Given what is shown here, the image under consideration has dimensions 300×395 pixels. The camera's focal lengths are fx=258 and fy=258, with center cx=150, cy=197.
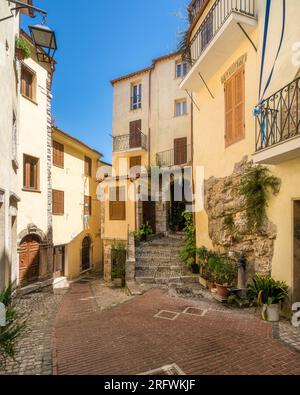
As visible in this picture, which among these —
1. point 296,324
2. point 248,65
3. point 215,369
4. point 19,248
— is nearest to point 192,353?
point 215,369

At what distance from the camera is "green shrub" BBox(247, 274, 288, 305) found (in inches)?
251

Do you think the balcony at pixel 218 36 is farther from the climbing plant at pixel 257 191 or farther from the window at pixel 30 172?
the window at pixel 30 172

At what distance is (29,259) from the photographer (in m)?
12.1

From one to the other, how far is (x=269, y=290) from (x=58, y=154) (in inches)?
568

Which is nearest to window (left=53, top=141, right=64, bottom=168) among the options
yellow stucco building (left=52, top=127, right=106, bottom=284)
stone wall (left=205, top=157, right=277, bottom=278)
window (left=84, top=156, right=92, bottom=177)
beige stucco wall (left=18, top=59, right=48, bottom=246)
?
yellow stucco building (left=52, top=127, right=106, bottom=284)

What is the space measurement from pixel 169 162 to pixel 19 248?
11.2 metres

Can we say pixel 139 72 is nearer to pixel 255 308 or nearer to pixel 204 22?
pixel 204 22

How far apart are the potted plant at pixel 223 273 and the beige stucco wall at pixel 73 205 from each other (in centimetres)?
1025

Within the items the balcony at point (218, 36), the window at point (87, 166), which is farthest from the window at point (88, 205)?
the balcony at point (218, 36)

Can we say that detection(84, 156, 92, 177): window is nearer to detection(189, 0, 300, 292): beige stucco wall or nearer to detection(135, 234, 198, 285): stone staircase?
detection(135, 234, 198, 285): stone staircase

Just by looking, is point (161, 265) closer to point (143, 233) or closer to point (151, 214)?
point (143, 233)

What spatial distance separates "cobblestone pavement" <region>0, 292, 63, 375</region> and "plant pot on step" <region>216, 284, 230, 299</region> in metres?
4.92

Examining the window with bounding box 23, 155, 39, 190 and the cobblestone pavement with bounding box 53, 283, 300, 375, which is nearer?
the cobblestone pavement with bounding box 53, 283, 300, 375

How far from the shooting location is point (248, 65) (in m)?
8.10
